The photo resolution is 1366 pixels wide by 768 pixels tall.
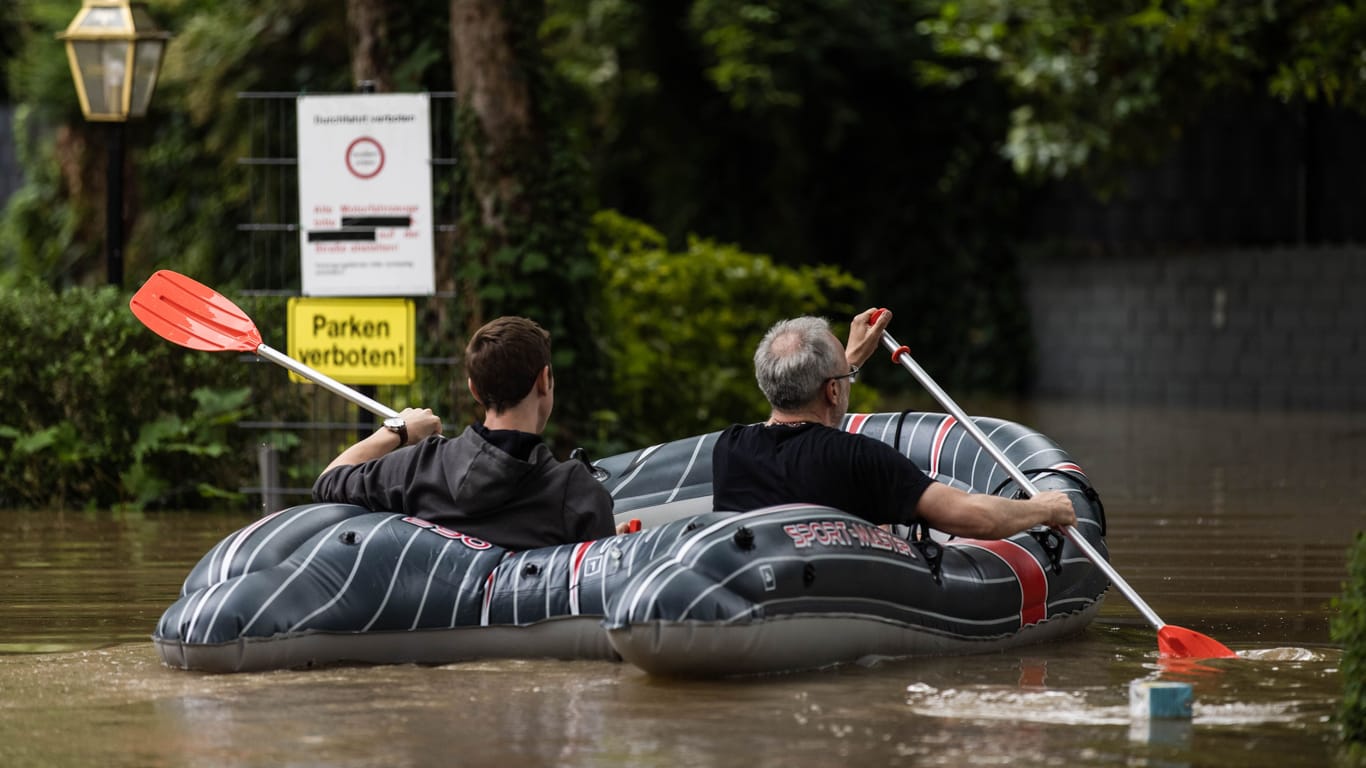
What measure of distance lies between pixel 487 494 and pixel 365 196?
10.5 ft

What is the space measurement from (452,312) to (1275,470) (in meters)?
4.76

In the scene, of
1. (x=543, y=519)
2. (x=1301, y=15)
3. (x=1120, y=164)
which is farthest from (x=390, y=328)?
(x=1120, y=164)

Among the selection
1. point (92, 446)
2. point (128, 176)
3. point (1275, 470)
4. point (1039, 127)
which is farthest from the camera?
point (128, 176)

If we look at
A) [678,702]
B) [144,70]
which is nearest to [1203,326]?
[144,70]

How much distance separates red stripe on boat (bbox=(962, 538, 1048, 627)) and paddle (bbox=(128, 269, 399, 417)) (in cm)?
210

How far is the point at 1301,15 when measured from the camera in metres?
13.0

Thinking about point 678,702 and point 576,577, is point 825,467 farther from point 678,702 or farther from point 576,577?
point 678,702

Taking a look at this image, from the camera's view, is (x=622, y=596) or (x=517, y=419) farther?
(x=517, y=419)

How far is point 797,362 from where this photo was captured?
205 inches

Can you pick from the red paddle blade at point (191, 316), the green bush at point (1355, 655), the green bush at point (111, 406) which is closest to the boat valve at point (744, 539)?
the green bush at point (1355, 655)

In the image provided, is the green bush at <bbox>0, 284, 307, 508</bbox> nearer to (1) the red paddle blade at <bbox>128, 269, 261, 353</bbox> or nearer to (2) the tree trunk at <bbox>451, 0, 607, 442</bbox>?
(2) the tree trunk at <bbox>451, 0, 607, 442</bbox>

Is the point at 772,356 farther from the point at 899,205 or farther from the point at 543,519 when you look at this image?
the point at 899,205

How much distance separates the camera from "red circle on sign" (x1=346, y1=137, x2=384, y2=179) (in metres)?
8.13

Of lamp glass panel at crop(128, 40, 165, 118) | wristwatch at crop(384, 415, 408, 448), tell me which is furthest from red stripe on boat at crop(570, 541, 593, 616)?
lamp glass panel at crop(128, 40, 165, 118)
